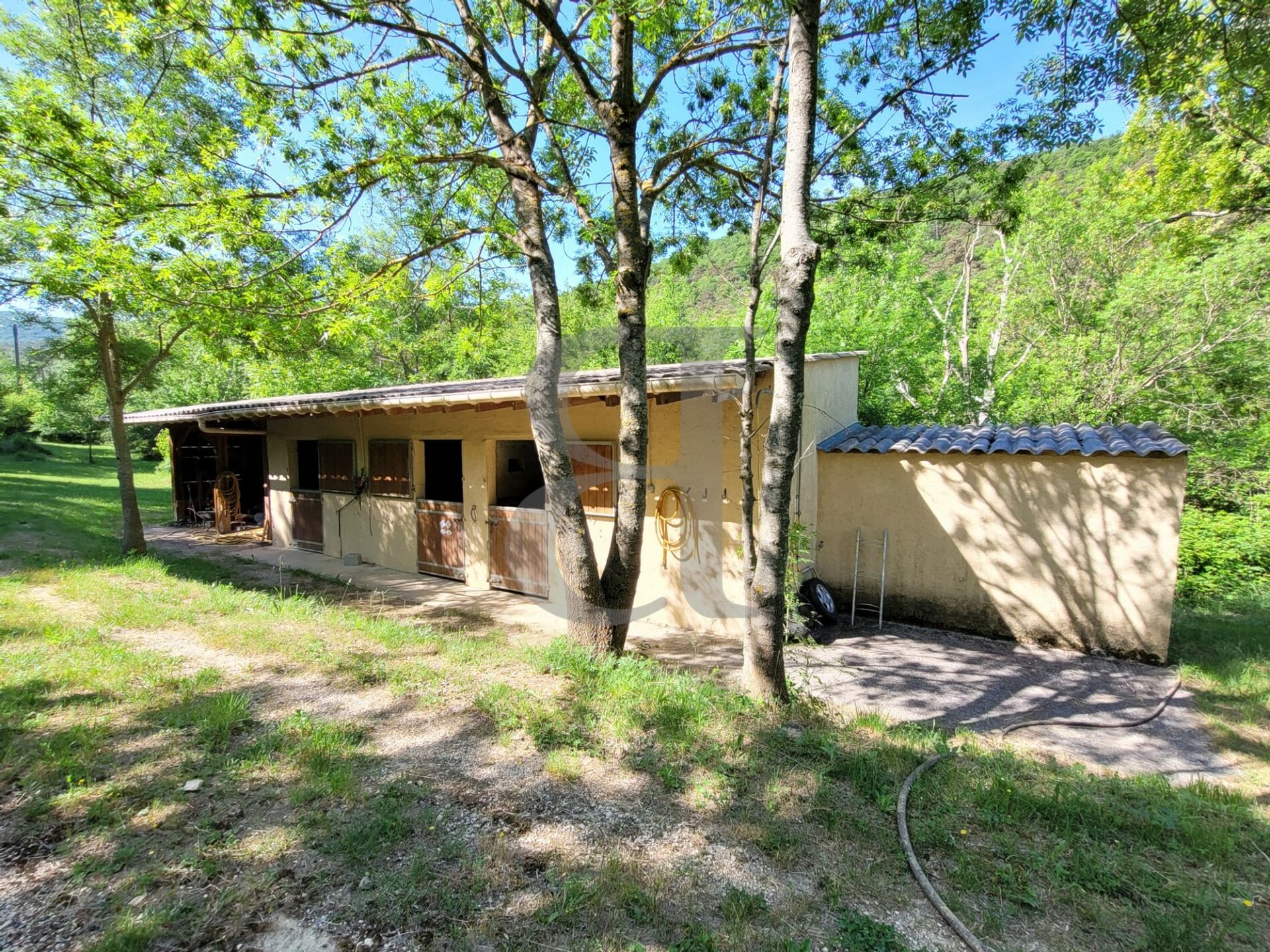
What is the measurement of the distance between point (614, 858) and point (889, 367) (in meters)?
11.2

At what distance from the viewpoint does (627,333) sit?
4.02 metres

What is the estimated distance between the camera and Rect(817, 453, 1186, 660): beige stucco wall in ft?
16.5

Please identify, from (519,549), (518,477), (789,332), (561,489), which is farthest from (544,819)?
(518,477)

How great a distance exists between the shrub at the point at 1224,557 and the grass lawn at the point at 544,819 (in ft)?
17.2

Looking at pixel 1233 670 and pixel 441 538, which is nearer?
pixel 1233 670

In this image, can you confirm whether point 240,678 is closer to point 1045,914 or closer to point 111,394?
point 1045,914

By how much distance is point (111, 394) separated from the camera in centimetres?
743

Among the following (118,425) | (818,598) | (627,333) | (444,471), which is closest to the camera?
(627,333)

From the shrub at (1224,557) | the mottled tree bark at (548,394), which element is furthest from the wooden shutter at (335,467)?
the shrub at (1224,557)

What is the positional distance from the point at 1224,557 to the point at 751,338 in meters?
8.84

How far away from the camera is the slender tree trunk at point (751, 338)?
4652 mm

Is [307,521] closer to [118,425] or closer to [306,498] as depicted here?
[306,498]

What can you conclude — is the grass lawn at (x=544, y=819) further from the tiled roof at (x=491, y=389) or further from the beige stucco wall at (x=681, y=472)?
the tiled roof at (x=491, y=389)

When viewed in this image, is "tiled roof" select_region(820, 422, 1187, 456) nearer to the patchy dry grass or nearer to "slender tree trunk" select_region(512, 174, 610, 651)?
the patchy dry grass
